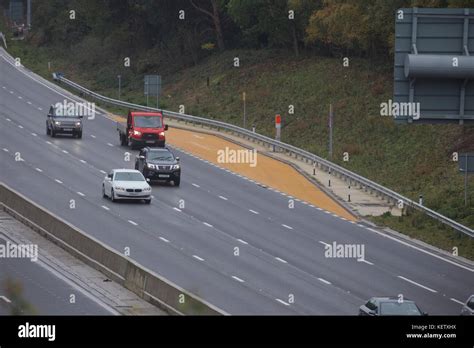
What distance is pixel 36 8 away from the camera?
108 meters

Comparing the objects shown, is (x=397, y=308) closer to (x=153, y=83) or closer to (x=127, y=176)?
(x=127, y=176)

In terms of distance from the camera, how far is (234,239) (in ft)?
132

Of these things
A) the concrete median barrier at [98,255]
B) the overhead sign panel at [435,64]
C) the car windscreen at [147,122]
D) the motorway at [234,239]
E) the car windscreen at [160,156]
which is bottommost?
the motorway at [234,239]

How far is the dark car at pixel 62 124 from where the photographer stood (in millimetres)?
61125

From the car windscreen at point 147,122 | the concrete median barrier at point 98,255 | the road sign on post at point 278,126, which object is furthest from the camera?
the road sign on post at point 278,126

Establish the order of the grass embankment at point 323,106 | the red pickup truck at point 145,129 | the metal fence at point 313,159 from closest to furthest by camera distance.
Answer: the metal fence at point 313,159 < the grass embankment at point 323,106 < the red pickup truck at point 145,129

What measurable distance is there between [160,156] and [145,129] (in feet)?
27.0

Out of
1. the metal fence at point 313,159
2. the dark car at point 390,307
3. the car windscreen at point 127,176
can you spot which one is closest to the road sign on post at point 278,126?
the metal fence at point 313,159

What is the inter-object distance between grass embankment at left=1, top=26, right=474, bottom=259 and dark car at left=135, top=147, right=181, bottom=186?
8.99 m

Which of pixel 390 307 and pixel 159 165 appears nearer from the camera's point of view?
pixel 390 307

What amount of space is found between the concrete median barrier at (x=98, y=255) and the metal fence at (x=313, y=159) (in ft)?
45.1

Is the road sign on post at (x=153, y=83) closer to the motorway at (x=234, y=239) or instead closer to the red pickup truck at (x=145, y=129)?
the motorway at (x=234, y=239)

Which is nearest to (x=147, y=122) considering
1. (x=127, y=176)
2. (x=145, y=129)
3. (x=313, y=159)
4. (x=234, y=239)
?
(x=145, y=129)
